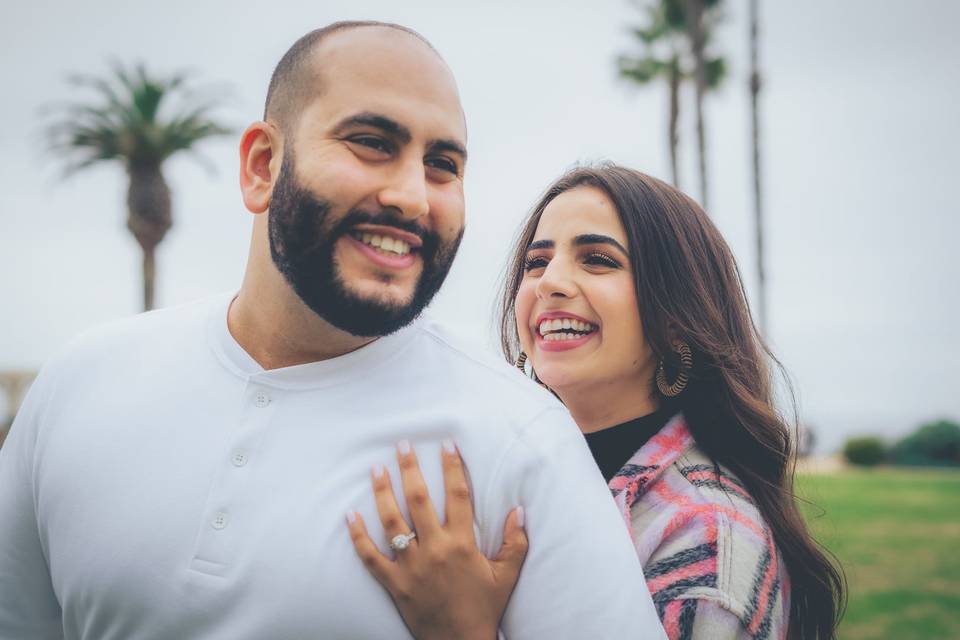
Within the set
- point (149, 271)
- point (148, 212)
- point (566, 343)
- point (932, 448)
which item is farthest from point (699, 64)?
point (932, 448)

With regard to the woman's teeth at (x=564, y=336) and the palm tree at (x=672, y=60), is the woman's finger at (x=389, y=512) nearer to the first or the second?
the woman's teeth at (x=564, y=336)

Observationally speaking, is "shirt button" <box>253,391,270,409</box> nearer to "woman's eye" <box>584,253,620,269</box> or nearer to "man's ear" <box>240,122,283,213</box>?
"man's ear" <box>240,122,283,213</box>

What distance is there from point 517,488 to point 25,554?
1483mm

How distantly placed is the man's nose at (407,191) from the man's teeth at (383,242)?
0.07 m

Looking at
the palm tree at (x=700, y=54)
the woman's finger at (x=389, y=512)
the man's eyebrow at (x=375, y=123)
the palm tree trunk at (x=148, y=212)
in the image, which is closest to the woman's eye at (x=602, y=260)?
the man's eyebrow at (x=375, y=123)

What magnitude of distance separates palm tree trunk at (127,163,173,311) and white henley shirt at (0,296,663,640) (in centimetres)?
2194

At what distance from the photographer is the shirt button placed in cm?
222

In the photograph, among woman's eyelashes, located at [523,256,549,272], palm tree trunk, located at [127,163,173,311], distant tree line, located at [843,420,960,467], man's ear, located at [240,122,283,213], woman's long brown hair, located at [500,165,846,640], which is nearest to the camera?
man's ear, located at [240,122,283,213]

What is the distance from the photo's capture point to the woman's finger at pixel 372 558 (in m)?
2.00

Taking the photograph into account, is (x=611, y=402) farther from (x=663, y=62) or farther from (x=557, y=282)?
(x=663, y=62)

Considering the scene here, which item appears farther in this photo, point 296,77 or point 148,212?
point 148,212

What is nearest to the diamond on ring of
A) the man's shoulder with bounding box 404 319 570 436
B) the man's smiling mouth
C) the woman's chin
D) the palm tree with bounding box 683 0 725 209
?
the man's shoulder with bounding box 404 319 570 436

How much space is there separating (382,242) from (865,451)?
32636 millimetres

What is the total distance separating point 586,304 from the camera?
319 cm
